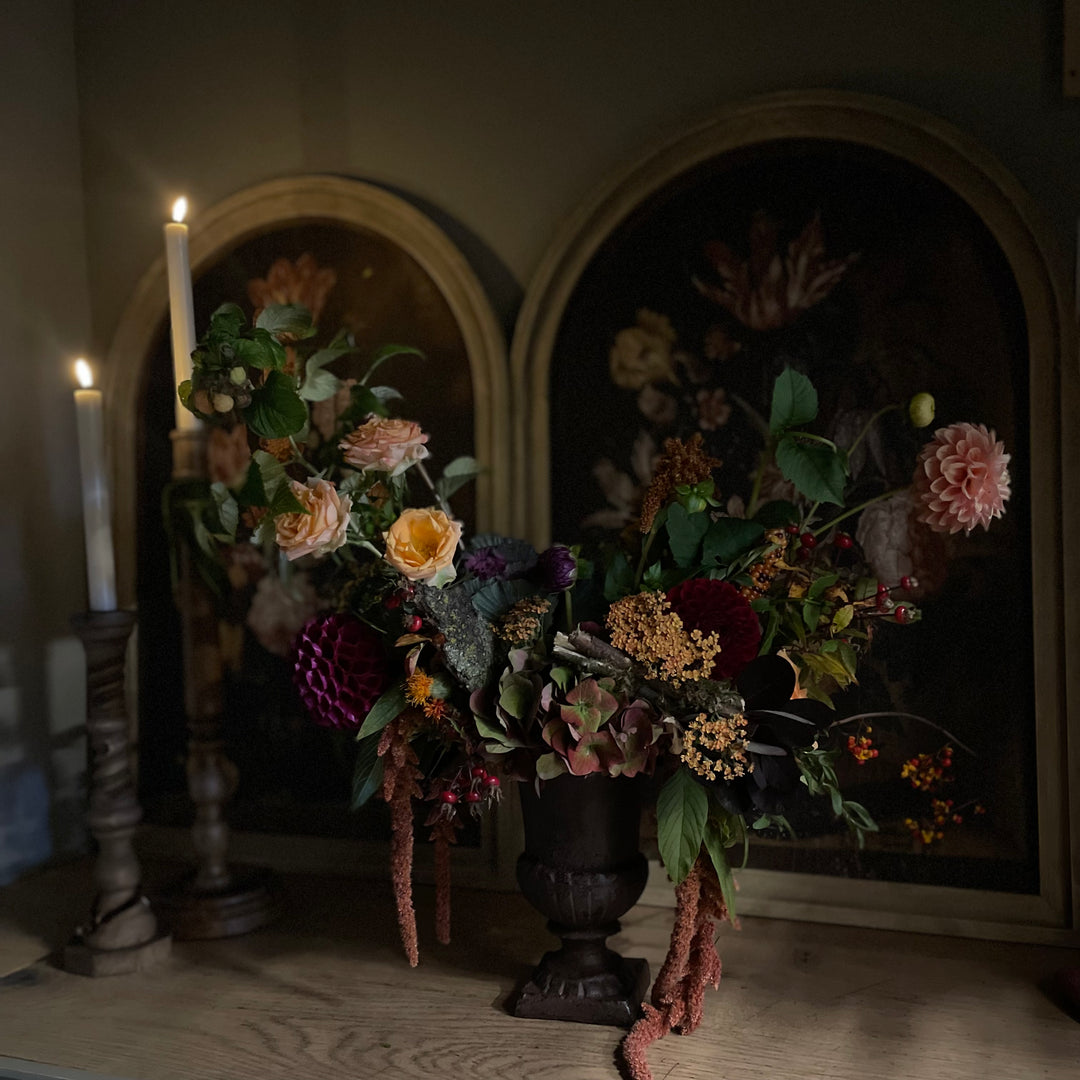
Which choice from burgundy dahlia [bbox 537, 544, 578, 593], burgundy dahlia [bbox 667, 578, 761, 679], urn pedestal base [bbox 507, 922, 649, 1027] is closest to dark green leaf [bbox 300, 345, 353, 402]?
burgundy dahlia [bbox 537, 544, 578, 593]

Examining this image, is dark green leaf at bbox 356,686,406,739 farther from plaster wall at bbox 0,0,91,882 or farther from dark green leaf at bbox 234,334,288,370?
plaster wall at bbox 0,0,91,882

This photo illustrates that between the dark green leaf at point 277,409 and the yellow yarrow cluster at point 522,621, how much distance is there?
204 millimetres

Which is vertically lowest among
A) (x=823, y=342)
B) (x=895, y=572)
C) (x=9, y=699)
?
(x=9, y=699)

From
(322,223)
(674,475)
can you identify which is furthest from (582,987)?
(322,223)

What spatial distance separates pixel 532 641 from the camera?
0.74 m

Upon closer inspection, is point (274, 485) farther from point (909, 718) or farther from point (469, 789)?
point (909, 718)

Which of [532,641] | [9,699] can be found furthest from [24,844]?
[532,641]

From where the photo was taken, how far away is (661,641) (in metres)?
0.68

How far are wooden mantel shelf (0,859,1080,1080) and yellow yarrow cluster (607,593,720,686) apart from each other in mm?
263

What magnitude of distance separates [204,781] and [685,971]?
0.48 meters

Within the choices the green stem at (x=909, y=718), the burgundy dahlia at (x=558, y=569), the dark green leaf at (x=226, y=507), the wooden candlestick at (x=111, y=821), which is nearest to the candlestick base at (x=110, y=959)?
the wooden candlestick at (x=111, y=821)

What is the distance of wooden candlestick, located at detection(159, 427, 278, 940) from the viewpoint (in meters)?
0.93

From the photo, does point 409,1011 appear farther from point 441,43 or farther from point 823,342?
point 441,43

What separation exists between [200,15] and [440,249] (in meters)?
0.40
